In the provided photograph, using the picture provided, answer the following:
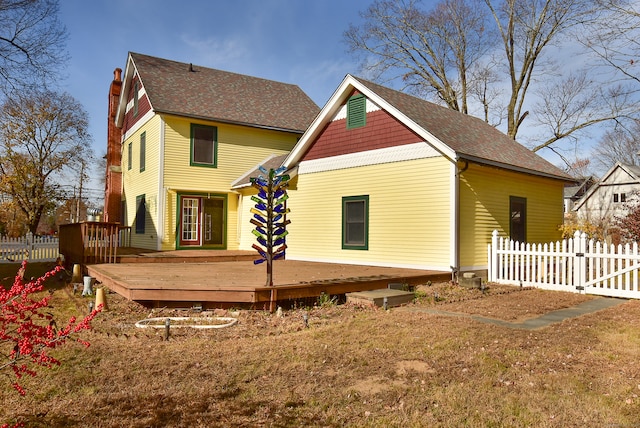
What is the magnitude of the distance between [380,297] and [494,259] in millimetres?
4871

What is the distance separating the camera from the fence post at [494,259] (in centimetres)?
1178

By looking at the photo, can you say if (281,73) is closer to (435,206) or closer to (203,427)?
(435,206)

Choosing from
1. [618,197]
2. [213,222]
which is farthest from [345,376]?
[618,197]

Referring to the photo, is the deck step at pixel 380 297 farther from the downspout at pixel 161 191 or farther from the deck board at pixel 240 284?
the downspout at pixel 161 191

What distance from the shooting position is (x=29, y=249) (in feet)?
66.6

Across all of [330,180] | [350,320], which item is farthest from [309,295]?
[330,180]

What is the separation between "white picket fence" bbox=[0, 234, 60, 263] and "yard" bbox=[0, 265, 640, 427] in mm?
15796

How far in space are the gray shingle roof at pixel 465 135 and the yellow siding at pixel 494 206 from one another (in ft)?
1.20

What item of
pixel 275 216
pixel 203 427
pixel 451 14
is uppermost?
pixel 451 14

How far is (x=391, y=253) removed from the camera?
41.1 feet

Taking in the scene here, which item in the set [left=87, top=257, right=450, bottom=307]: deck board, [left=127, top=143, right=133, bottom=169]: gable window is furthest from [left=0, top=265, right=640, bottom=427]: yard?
[left=127, top=143, right=133, bottom=169]: gable window

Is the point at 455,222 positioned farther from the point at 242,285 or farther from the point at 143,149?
the point at 143,149

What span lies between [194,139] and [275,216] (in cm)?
1115

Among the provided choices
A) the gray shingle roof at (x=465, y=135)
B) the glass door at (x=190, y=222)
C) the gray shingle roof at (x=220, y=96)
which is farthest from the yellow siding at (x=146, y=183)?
the gray shingle roof at (x=465, y=135)
